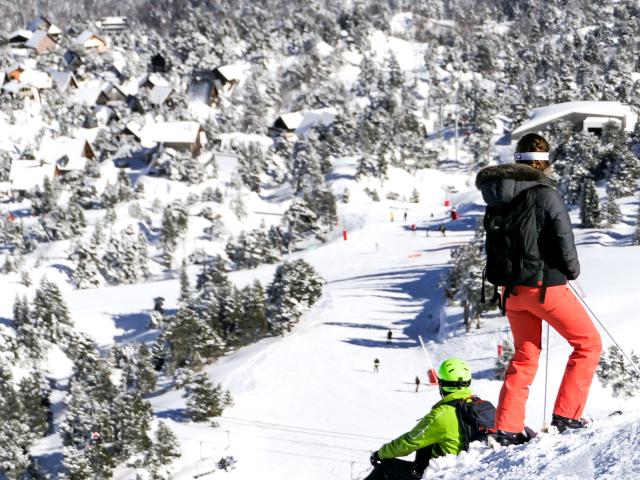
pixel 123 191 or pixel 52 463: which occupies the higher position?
pixel 123 191

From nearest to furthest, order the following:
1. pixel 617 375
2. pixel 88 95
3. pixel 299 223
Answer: pixel 617 375 < pixel 299 223 < pixel 88 95

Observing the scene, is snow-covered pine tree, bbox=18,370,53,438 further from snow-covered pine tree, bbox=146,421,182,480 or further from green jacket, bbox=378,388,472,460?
green jacket, bbox=378,388,472,460

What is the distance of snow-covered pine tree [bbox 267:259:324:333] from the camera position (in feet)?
133

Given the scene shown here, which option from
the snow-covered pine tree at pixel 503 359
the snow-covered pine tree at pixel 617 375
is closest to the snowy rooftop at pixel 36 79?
the snow-covered pine tree at pixel 503 359

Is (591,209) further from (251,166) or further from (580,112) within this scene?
(251,166)

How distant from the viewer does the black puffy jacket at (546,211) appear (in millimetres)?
5320

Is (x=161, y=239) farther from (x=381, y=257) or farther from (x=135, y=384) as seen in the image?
(x=135, y=384)

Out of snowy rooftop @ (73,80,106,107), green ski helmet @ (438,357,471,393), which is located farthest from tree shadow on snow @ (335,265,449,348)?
snowy rooftop @ (73,80,106,107)

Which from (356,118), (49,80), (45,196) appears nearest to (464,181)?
(356,118)

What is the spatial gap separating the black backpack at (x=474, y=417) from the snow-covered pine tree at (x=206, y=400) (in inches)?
972

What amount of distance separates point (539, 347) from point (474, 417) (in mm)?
758

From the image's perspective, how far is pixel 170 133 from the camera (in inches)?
2965

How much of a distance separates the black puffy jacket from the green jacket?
1.20 metres

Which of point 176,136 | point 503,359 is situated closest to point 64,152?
point 176,136
